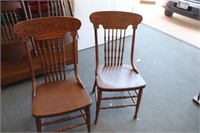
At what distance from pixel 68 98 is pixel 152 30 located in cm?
271

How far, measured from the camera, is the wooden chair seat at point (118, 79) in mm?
1524

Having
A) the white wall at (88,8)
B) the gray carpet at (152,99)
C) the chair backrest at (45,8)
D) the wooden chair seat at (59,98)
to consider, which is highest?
the chair backrest at (45,8)

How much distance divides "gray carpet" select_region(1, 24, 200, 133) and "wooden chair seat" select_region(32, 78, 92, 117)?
400mm

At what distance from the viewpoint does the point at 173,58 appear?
2777 millimetres

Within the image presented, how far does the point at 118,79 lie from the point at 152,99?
63cm

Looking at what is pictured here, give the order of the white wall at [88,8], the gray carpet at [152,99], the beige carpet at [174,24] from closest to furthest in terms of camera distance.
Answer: the gray carpet at [152,99], the white wall at [88,8], the beige carpet at [174,24]

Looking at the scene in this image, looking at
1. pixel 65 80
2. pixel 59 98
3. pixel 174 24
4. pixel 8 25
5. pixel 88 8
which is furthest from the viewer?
pixel 174 24

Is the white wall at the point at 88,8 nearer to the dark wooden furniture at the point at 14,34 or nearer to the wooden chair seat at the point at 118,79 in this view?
the dark wooden furniture at the point at 14,34

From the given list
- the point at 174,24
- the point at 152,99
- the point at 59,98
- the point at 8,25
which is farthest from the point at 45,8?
the point at 174,24

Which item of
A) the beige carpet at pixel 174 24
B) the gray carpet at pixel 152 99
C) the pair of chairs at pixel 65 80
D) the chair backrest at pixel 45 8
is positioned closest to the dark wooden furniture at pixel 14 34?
the chair backrest at pixel 45 8

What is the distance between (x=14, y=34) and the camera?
1829mm

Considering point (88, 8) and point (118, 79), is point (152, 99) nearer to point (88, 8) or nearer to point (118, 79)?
point (118, 79)

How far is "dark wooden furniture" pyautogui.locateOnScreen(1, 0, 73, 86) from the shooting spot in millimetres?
1754

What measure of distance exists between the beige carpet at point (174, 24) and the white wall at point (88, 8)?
31 centimetres
